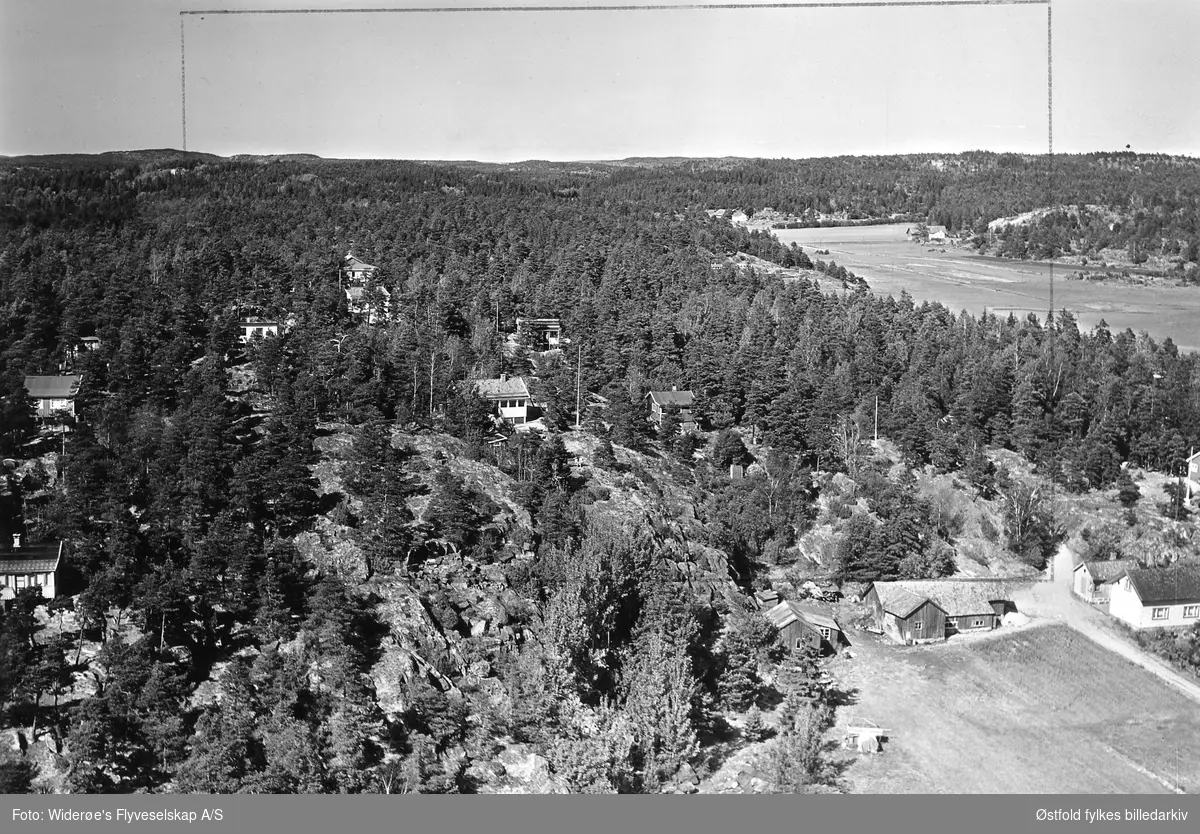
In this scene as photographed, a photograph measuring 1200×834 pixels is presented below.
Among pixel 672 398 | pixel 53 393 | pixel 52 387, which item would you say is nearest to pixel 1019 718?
pixel 672 398

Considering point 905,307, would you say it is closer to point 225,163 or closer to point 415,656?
point 415,656

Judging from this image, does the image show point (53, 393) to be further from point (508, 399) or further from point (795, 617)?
point (795, 617)

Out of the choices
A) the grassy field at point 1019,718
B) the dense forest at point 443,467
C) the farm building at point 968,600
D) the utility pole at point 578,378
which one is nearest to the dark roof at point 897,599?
the farm building at point 968,600

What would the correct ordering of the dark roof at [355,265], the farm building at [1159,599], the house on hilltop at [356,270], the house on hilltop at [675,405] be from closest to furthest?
the farm building at [1159,599] → the house on hilltop at [675,405] → the house on hilltop at [356,270] → the dark roof at [355,265]

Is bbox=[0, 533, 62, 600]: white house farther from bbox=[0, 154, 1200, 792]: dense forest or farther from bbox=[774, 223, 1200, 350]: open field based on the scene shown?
bbox=[774, 223, 1200, 350]: open field

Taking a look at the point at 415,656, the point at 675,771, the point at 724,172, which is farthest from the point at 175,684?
the point at 724,172

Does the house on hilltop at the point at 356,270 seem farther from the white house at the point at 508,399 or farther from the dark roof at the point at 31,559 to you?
the dark roof at the point at 31,559
